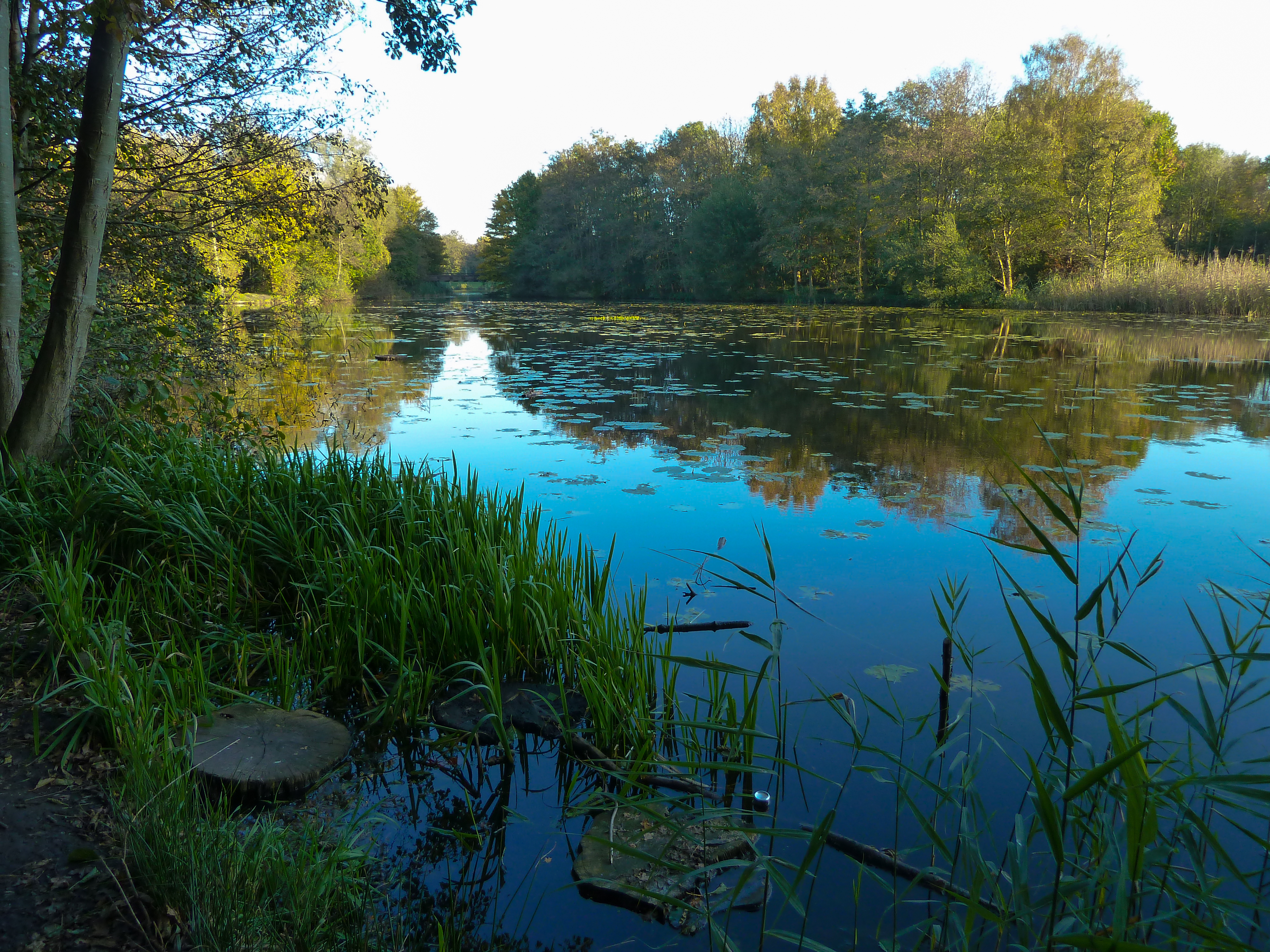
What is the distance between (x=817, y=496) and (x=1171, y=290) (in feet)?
74.8

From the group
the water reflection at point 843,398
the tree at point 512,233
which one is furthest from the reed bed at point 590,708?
the tree at point 512,233

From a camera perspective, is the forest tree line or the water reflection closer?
the water reflection

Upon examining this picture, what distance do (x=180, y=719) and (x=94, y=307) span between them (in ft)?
9.55

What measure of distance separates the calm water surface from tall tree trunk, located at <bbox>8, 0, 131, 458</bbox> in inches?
102

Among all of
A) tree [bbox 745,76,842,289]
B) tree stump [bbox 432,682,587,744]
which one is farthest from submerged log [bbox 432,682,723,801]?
tree [bbox 745,76,842,289]

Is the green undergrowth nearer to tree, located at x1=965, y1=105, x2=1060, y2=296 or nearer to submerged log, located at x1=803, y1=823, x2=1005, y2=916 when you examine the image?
submerged log, located at x1=803, y1=823, x2=1005, y2=916

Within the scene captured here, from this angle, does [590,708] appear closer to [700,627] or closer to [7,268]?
[700,627]

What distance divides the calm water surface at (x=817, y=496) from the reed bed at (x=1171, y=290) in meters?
7.38

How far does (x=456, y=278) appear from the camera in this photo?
285 ft

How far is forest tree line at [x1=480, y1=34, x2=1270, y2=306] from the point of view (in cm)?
2927

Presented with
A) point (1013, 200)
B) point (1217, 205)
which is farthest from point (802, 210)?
point (1217, 205)

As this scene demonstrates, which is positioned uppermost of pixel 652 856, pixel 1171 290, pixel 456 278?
pixel 456 278

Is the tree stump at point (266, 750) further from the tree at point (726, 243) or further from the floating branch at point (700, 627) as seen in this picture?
the tree at point (726, 243)

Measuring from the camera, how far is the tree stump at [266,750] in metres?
2.40
